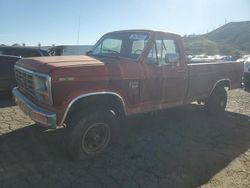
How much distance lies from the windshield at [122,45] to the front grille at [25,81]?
5.21 feet

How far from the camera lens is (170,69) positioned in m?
5.75

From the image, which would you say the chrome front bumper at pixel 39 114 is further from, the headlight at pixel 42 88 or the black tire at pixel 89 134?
the black tire at pixel 89 134

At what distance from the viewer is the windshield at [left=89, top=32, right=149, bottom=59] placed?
5.43 m

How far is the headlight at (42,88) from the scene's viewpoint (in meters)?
4.00

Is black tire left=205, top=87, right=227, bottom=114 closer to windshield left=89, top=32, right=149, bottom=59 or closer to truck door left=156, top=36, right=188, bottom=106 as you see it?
truck door left=156, top=36, right=188, bottom=106

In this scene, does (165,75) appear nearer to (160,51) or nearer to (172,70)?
(172,70)

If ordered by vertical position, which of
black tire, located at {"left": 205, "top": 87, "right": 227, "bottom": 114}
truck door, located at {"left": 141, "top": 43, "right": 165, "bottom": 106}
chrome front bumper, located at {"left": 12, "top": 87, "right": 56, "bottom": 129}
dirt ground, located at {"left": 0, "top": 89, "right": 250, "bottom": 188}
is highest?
truck door, located at {"left": 141, "top": 43, "right": 165, "bottom": 106}

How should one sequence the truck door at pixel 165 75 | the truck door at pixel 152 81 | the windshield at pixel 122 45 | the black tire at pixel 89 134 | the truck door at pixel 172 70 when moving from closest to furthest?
the black tire at pixel 89 134 → the truck door at pixel 152 81 → the truck door at pixel 165 75 → the windshield at pixel 122 45 → the truck door at pixel 172 70

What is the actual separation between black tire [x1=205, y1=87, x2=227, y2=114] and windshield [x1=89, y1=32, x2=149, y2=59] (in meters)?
3.10

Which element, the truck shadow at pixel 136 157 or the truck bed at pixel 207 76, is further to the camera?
the truck bed at pixel 207 76

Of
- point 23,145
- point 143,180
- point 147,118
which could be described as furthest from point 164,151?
point 23,145

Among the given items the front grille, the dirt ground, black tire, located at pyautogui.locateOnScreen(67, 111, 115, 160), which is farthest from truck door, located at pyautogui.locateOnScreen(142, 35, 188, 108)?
the front grille

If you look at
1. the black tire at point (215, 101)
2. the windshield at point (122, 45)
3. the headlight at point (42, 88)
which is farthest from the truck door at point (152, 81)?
the black tire at point (215, 101)

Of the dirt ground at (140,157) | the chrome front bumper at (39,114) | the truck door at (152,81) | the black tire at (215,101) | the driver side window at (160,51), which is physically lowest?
the dirt ground at (140,157)
